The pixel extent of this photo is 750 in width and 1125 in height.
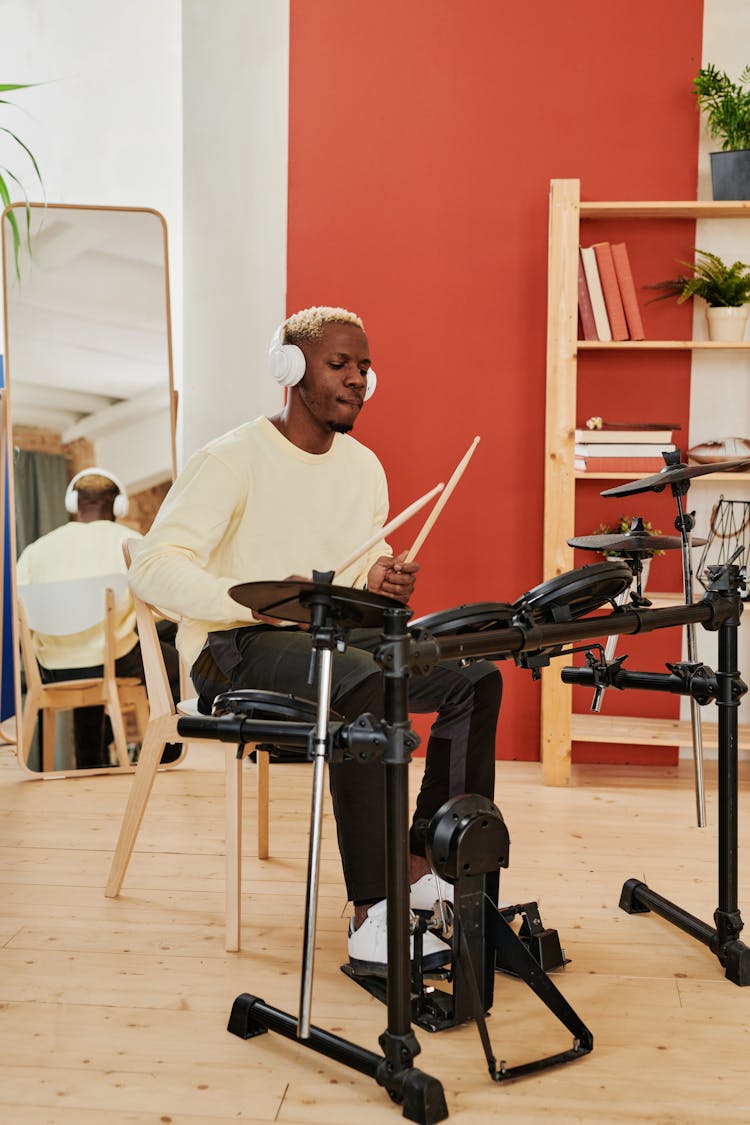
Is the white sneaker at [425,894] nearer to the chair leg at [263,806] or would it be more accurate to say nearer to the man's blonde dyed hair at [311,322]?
the chair leg at [263,806]

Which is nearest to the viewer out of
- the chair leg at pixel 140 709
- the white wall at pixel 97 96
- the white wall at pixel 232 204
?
the chair leg at pixel 140 709

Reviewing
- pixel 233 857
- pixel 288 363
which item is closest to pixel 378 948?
pixel 233 857

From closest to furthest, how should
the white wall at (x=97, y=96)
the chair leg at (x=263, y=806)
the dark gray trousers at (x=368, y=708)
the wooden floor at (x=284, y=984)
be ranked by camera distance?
the wooden floor at (x=284, y=984), the dark gray trousers at (x=368, y=708), the chair leg at (x=263, y=806), the white wall at (x=97, y=96)

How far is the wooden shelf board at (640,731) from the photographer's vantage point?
338 cm

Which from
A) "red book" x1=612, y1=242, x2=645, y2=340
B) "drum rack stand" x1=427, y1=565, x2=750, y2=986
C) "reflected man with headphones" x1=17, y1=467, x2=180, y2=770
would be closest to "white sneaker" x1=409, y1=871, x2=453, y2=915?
"drum rack stand" x1=427, y1=565, x2=750, y2=986

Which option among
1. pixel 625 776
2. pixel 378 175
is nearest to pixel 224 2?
pixel 378 175

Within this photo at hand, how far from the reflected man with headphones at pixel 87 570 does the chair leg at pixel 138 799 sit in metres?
1.05

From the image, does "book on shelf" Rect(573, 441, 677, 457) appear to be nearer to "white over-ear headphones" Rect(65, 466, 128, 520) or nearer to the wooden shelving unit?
the wooden shelving unit

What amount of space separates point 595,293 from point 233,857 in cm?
204

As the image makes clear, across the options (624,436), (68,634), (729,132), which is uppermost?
(729,132)

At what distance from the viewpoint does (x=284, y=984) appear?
2.07 m

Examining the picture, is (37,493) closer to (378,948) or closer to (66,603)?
(66,603)

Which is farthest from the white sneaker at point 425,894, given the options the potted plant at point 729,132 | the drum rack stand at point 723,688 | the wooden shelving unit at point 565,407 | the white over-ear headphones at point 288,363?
the potted plant at point 729,132

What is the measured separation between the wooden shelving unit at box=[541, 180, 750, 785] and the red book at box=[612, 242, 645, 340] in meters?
0.05
